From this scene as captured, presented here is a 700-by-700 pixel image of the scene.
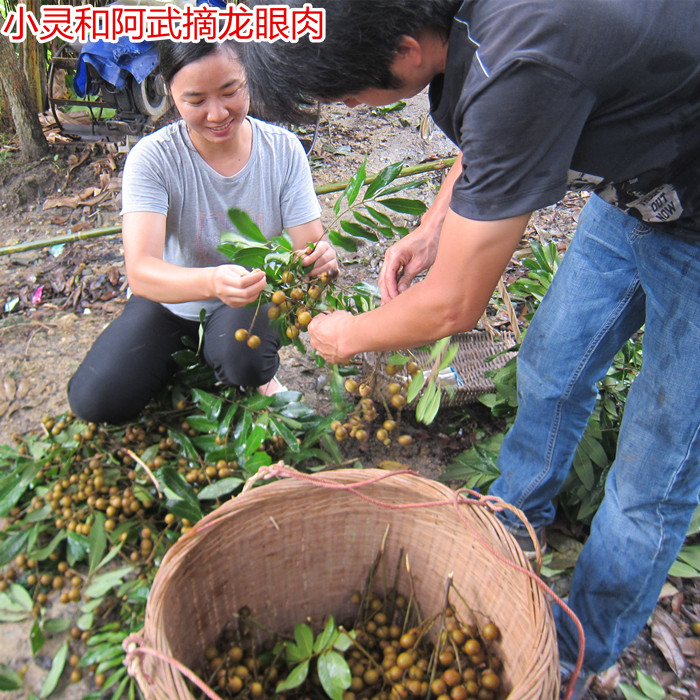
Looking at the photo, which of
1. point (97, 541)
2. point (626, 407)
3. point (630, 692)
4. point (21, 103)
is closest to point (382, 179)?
point (626, 407)

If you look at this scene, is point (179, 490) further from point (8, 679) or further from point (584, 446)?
point (584, 446)

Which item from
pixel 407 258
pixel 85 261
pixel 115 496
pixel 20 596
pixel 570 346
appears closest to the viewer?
pixel 570 346

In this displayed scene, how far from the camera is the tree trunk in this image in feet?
11.4

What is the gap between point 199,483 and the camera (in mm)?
1747

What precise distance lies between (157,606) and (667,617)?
4.37 feet

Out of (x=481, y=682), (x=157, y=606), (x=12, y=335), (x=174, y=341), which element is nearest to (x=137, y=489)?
(x=174, y=341)

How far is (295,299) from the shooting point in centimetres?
146

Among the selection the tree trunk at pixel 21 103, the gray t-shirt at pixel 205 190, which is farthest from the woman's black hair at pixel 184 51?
the tree trunk at pixel 21 103

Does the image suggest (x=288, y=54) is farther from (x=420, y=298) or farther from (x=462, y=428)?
(x=462, y=428)

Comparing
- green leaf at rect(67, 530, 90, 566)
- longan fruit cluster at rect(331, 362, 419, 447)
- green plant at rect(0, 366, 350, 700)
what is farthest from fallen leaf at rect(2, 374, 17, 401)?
longan fruit cluster at rect(331, 362, 419, 447)

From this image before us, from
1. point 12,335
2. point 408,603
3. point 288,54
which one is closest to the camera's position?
point 288,54

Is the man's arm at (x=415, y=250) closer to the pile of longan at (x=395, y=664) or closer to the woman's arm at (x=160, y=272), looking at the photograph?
the woman's arm at (x=160, y=272)

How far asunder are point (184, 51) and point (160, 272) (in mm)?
557

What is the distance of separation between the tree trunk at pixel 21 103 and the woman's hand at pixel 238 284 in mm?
2975
